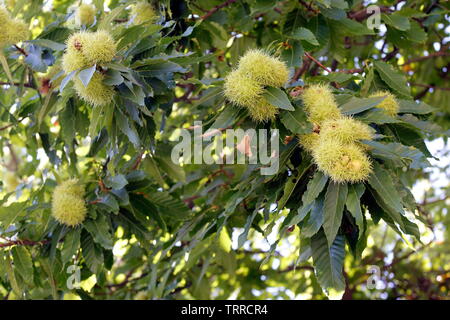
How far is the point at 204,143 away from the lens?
223 cm

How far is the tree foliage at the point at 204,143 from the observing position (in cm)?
196

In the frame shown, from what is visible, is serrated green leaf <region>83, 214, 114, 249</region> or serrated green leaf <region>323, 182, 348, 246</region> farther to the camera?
serrated green leaf <region>83, 214, 114, 249</region>

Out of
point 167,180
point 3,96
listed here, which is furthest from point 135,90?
point 167,180

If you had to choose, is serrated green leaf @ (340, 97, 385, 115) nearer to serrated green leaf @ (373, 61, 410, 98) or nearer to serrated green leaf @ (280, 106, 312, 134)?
serrated green leaf @ (280, 106, 312, 134)

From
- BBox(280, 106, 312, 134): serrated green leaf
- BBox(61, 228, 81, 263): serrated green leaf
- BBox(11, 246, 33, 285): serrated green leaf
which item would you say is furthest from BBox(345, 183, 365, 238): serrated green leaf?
BBox(11, 246, 33, 285): serrated green leaf

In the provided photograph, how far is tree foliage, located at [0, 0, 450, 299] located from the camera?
1957 mm

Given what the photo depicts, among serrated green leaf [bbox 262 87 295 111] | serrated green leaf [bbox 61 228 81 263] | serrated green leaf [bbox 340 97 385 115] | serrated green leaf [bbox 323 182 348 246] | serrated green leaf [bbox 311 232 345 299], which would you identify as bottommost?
serrated green leaf [bbox 61 228 81 263]

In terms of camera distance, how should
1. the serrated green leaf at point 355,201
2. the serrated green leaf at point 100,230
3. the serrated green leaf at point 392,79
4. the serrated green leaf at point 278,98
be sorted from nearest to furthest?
the serrated green leaf at point 355,201 < the serrated green leaf at point 278,98 < the serrated green leaf at point 392,79 < the serrated green leaf at point 100,230

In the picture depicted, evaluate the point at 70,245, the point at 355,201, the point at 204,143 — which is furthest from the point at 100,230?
the point at 355,201

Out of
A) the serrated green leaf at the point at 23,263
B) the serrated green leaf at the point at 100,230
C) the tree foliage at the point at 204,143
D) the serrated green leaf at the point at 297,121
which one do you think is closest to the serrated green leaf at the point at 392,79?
the tree foliage at the point at 204,143

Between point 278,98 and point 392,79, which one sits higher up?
point 278,98

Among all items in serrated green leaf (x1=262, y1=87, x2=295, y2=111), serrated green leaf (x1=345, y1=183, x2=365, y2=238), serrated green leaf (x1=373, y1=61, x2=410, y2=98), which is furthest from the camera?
serrated green leaf (x1=373, y1=61, x2=410, y2=98)

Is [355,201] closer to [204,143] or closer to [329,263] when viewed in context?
[329,263]

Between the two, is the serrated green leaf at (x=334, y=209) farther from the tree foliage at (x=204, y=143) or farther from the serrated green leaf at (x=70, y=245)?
the serrated green leaf at (x=70, y=245)
